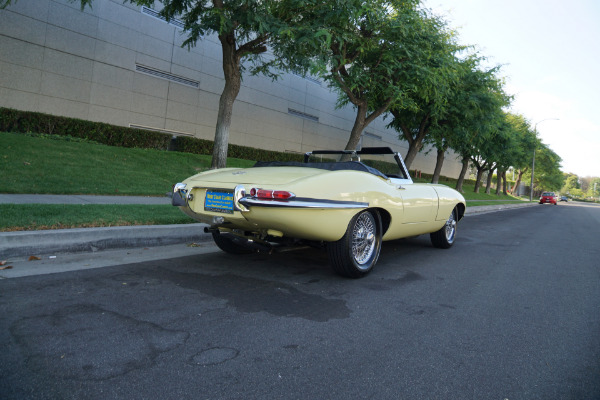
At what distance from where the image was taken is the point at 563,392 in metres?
2.10

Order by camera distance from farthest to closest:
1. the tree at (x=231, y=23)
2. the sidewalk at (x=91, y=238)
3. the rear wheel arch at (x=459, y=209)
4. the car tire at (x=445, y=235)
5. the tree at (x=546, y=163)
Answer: the tree at (x=546, y=163), the tree at (x=231, y=23), the rear wheel arch at (x=459, y=209), the car tire at (x=445, y=235), the sidewalk at (x=91, y=238)

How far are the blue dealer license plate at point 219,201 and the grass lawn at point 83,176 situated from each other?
2109 mm

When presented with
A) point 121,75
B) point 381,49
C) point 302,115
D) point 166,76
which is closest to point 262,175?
point 381,49

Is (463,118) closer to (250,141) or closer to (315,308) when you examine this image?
(250,141)

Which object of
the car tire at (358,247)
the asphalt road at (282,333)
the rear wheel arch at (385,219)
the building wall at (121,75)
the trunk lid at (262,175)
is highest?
the building wall at (121,75)

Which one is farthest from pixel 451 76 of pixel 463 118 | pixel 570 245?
pixel 570 245

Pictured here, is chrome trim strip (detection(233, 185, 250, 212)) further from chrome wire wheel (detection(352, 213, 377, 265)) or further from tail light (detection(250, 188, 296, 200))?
chrome wire wheel (detection(352, 213, 377, 265))

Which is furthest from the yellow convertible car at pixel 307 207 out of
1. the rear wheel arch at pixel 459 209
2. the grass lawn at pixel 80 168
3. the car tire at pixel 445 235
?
the grass lawn at pixel 80 168

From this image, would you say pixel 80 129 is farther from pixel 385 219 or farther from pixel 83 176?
pixel 385 219

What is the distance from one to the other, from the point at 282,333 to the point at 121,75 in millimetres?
16260

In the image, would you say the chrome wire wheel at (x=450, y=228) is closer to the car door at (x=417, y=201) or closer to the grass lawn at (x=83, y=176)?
the car door at (x=417, y=201)

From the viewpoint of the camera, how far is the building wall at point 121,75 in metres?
13.3

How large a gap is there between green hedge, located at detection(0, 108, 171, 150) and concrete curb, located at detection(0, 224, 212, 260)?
1036cm

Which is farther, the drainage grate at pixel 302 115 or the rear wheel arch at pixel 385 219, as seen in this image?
the drainage grate at pixel 302 115
